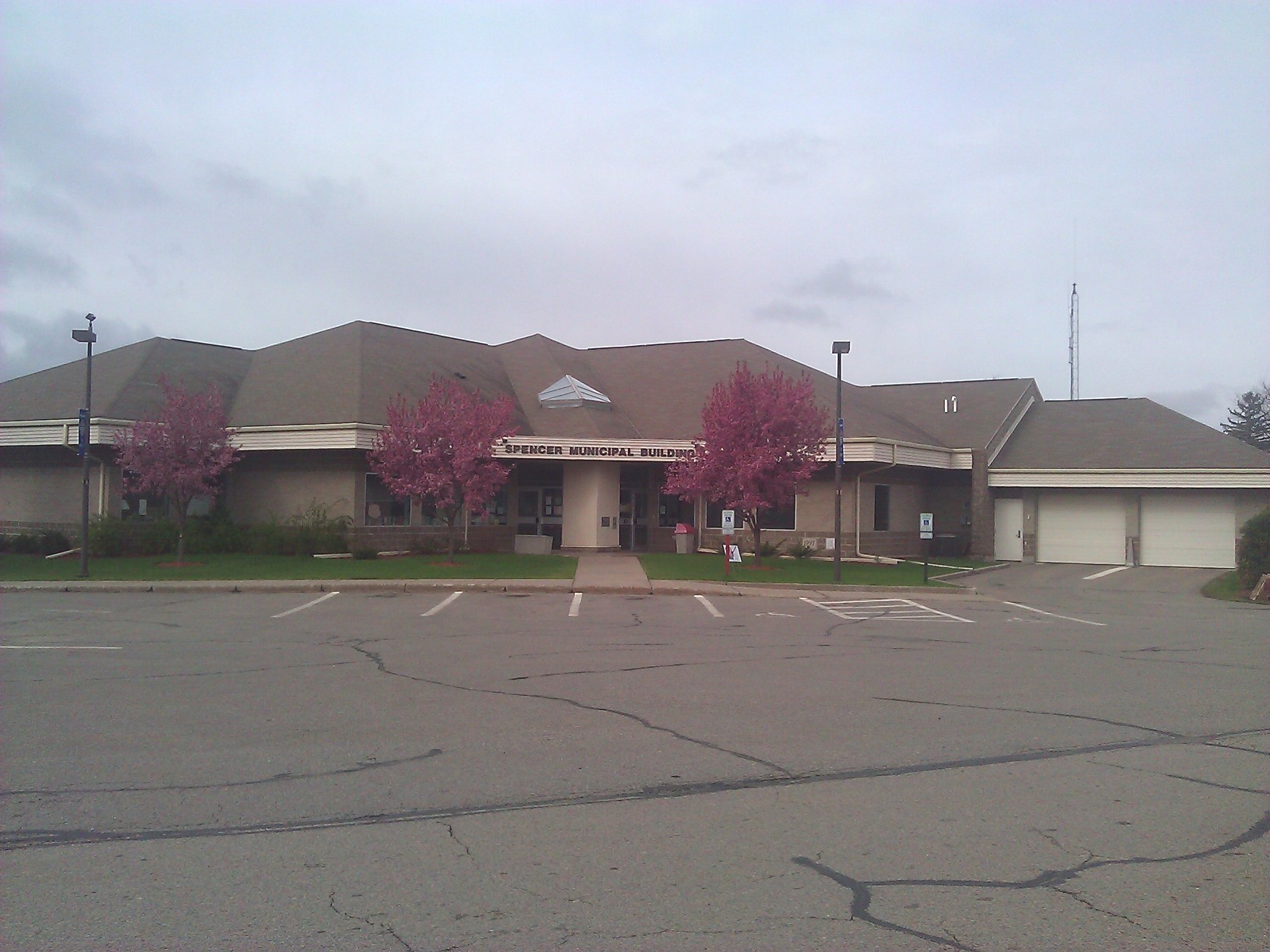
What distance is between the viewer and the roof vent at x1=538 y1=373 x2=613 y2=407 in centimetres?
3472

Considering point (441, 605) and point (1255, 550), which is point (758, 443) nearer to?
point (441, 605)

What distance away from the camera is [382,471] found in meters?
27.4

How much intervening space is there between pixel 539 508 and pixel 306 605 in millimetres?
15119

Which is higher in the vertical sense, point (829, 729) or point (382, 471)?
point (382, 471)

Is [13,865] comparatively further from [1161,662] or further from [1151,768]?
[1161,662]

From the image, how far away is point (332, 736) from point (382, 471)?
760 inches

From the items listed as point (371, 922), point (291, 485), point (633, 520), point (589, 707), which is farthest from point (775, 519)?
point (371, 922)

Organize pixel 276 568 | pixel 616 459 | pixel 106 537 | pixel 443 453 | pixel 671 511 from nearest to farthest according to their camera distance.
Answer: pixel 276 568 < pixel 443 453 < pixel 106 537 < pixel 616 459 < pixel 671 511

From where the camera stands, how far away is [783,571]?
27562mm

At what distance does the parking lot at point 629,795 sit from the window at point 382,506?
1601 cm

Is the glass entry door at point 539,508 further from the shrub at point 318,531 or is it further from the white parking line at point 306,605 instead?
the white parking line at point 306,605

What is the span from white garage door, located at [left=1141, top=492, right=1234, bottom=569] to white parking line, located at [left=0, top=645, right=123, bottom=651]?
3123cm

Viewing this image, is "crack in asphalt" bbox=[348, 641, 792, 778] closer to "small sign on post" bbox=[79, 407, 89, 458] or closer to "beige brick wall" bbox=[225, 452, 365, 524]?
"small sign on post" bbox=[79, 407, 89, 458]

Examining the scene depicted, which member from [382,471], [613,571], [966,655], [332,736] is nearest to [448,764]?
[332,736]
